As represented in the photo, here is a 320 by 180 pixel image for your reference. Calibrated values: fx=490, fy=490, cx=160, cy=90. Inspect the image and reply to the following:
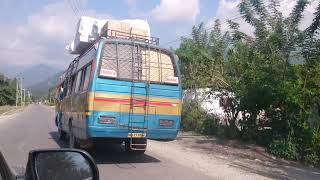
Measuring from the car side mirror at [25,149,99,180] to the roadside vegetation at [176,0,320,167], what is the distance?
34.6 feet

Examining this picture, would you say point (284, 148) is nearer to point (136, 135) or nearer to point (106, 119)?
point (136, 135)

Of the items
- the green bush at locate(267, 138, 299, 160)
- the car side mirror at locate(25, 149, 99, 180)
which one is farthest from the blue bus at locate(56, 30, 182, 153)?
the car side mirror at locate(25, 149, 99, 180)

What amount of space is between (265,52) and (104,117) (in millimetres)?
7133

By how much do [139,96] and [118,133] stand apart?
100 centimetres

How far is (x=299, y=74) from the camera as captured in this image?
551 inches

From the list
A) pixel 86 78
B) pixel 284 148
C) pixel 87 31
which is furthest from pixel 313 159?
pixel 87 31

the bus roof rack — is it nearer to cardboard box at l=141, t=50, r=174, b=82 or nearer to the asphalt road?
cardboard box at l=141, t=50, r=174, b=82

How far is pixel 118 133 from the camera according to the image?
445 inches

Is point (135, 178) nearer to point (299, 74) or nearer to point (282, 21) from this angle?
point (299, 74)

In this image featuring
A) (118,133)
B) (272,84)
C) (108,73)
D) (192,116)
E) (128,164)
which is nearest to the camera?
(118,133)

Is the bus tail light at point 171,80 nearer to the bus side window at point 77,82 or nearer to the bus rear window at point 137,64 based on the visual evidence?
the bus rear window at point 137,64

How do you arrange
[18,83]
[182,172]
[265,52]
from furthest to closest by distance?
[18,83] < [265,52] < [182,172]

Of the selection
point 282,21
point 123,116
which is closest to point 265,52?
point 282,21

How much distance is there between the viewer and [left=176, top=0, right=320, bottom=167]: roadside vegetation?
13.5 m
